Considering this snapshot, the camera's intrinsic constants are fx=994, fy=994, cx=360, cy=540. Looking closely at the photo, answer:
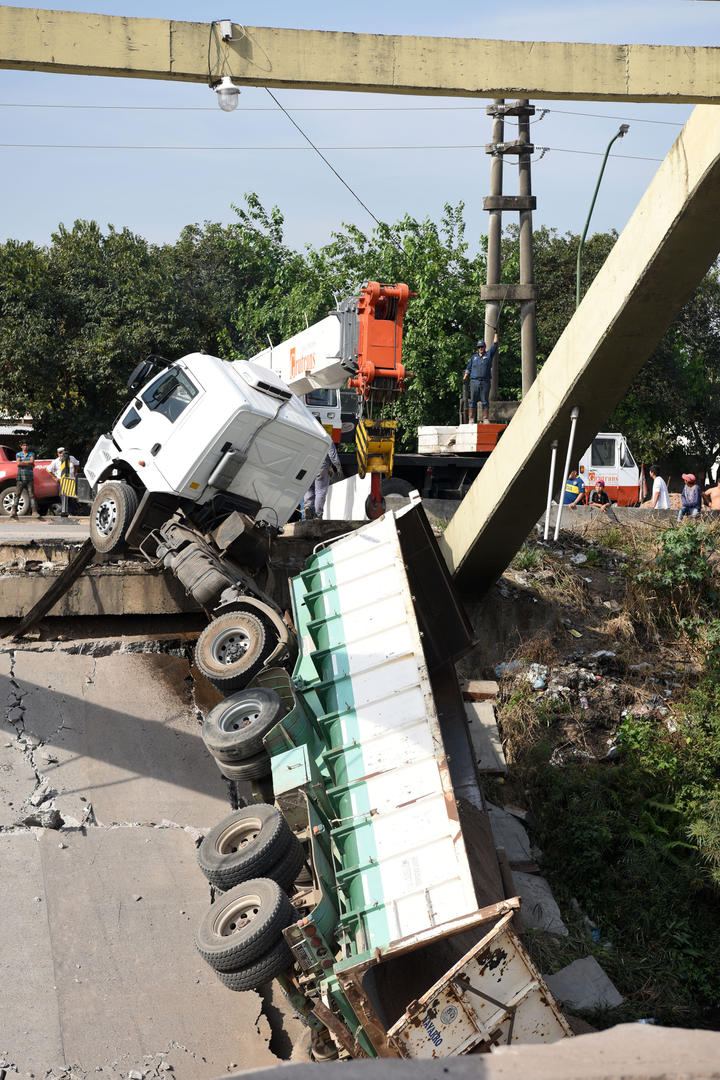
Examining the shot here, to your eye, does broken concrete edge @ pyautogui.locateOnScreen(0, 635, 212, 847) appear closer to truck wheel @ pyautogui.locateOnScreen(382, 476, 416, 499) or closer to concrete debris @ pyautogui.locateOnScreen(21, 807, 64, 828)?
concrete debris @ pyautogui.locateOnScreen(21, 807, 64, 828)

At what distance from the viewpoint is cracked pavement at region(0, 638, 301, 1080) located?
6680mm

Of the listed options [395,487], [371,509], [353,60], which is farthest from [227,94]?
[395,487]

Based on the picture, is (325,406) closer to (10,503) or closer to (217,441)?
(10,503)

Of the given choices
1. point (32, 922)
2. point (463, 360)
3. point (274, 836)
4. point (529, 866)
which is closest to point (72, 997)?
point (32, 922)

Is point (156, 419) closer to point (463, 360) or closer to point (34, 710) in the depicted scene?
point (34, 710)

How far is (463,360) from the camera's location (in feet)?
91.6

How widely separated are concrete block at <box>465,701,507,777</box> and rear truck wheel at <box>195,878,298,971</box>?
4035 mm

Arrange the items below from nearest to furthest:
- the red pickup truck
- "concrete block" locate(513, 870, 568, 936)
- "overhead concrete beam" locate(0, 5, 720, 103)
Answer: "overhead concrete beam" locate(0, 5, 720, 103)
"concrete block" locate(513, 870, 568, 936)
the red pickup truck

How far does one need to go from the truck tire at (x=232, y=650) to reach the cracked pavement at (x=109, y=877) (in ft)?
3.42

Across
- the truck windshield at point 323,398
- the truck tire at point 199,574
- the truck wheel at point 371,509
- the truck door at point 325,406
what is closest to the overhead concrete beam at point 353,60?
the truck tire at point 199,574

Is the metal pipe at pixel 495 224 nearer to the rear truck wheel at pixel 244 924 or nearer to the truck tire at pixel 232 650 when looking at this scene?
the truck tire at pixel 232 650

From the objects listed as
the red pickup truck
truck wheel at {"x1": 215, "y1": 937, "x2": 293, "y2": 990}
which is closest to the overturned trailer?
truck wheel at {"x1": 215, "y1": 937, "x2": 293, "y2": 990}

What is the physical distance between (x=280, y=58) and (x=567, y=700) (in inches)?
339

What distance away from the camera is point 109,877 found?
8.11m
